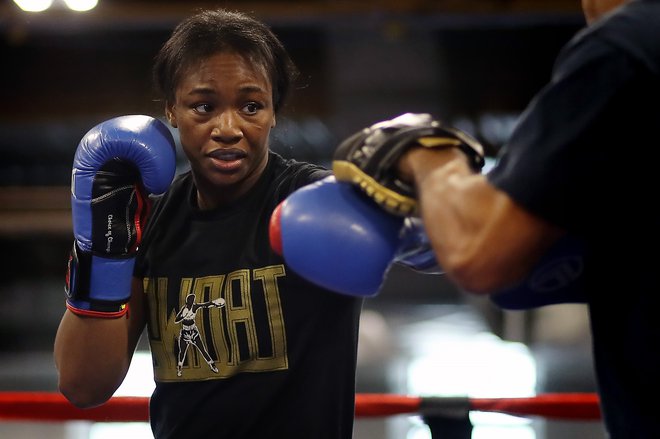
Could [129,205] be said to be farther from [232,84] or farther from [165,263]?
[232,84]

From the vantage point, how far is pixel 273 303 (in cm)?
123

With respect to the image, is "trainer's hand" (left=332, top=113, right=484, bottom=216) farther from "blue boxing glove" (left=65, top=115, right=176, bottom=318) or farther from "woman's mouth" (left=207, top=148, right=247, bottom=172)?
"blue boxing glove" (left=65, top=115, right=176, bottom=318)

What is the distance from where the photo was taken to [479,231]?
2.61 ft

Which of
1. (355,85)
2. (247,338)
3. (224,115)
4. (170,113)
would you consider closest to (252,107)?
(224,115)

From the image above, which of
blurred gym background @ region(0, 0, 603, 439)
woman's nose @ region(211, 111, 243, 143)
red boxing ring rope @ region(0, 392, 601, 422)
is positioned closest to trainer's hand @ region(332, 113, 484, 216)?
woman's nose @ region(211, 111, 243, 143)

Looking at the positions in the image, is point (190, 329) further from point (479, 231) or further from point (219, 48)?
point (479, 231)

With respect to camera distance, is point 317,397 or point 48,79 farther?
point 48,79

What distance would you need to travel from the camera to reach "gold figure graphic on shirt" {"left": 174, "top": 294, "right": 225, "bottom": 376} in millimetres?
1242

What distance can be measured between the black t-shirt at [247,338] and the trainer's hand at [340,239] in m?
0.26

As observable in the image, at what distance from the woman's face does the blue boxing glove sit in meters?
0.06

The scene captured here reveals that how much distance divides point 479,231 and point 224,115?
581mm

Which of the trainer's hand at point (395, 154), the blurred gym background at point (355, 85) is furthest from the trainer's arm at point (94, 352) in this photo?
the blurred gym background at point (355, 85)

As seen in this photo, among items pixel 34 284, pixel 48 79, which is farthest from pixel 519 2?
pixel 34 284

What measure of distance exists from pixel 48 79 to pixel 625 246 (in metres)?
6.60
